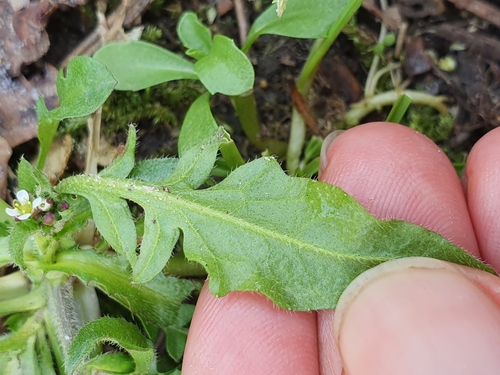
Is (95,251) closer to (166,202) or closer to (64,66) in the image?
(166,202)

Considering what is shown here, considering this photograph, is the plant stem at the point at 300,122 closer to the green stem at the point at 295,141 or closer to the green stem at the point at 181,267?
the green stem at the point at 295,141

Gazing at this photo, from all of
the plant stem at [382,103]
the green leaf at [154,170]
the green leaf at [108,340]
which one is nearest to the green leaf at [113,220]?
the green leaf at [154,170]

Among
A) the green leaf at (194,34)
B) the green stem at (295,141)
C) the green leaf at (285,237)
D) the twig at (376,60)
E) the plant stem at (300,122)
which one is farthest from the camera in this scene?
the twig at (376,60)

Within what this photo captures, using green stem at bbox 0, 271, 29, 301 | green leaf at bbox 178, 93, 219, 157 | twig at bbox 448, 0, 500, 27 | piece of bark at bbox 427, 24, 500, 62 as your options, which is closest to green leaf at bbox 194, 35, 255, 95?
green leaf at bbox 178, 93, 219, 157

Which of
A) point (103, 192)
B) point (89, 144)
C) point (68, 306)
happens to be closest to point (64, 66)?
point (89, 144)

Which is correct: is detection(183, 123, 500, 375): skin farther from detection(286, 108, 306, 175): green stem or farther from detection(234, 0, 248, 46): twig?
detection(234, 0, 248, 46): twig

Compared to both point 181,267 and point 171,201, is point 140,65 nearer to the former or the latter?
point 171,201

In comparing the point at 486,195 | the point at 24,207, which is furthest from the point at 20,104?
the point at 486,195
